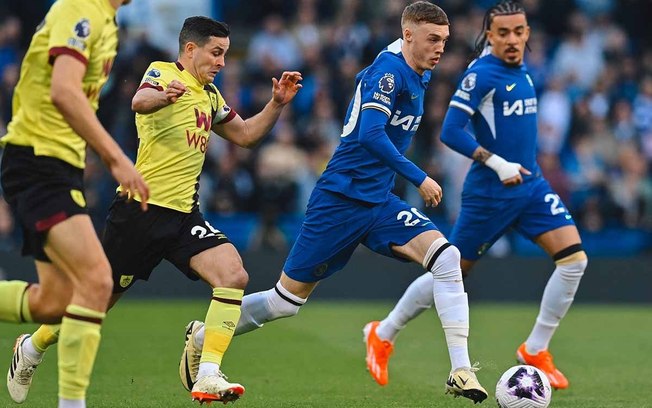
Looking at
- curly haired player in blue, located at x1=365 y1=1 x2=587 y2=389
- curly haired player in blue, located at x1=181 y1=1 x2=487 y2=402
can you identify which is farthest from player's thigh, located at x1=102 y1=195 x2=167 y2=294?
curly haired player in blue, located at x1=365 y1=1 x2=587 y2=389

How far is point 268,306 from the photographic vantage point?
27.0ft

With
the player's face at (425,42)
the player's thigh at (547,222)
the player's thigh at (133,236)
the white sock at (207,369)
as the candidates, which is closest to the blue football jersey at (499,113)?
the player's thigh at (547,222)

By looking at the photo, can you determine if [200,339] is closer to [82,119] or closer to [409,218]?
[409,218]

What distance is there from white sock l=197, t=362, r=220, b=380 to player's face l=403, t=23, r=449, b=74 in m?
2.51

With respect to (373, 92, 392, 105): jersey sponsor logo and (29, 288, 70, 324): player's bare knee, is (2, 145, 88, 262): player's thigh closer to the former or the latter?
(29, 288, 70, 324): player's bare knee

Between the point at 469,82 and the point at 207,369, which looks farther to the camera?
the point at 469,82

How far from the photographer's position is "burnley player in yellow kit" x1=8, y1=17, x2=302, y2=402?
750 centimetres

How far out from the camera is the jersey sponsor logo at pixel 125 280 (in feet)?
25.1

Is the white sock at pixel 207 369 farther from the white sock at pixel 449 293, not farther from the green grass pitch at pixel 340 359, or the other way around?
the white sock at pixel 449 293

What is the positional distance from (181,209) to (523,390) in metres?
2.48

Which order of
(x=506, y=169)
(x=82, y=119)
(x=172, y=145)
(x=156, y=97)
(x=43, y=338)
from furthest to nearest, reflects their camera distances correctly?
(x=506, y=169) → (x=43, y=338) → (x=172, y=145) → (x=156, y=97) → (x=82, y=119)

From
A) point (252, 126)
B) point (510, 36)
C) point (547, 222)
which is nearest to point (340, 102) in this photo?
point (510, 36)

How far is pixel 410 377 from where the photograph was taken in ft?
30.5

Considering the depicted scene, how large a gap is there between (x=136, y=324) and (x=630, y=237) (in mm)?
7912
